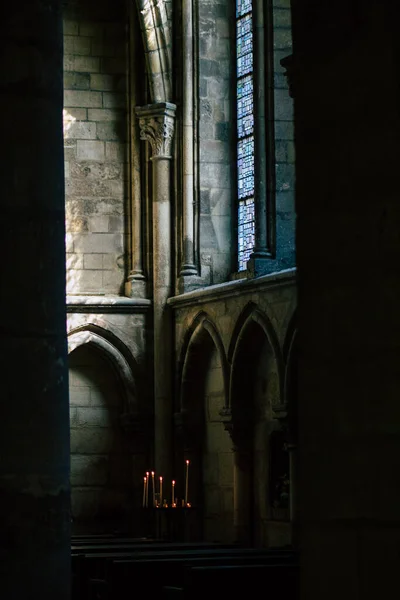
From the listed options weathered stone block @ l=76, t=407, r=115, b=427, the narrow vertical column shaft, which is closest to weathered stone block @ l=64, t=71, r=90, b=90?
the narrow vertical column shaft

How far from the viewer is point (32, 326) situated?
18.7ft

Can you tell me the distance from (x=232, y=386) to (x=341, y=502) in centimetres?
1269

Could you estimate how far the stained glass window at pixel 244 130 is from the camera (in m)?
16.7

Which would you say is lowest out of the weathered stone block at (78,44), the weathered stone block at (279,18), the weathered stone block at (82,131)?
the weathered stone block at (82,131)

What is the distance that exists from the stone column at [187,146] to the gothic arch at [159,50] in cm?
27

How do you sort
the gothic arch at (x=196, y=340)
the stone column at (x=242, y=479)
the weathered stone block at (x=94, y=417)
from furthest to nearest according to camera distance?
the weathered stone block at (x=94, y=417)
the gothic arch at (x=196, y=340)
the stone column at (x=242, y=479)

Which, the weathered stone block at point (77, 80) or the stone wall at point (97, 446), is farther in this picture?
the weathered stone block at point (77, 80)

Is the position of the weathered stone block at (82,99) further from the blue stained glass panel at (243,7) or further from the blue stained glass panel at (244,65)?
the blue stained glass panel at (243,7)

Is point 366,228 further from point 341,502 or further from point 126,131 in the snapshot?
point 126,131

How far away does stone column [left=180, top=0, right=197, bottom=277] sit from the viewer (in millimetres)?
16969

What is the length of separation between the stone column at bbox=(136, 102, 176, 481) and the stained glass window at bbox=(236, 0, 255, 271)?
0.90 m

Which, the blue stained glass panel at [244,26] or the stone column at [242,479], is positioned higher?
the blue stained glass panel at [244,26]

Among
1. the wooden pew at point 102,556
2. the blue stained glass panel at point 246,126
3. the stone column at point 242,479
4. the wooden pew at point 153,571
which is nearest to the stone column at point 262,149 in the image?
the blue stained glass panel at point 246,126

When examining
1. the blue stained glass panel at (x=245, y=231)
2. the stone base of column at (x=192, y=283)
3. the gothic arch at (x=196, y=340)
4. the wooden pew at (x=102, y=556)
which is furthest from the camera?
the stone base of column at (x=192, y=283)
